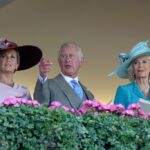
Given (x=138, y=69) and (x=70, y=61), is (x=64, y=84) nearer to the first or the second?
(x=70, y=61)

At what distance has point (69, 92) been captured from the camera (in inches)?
187

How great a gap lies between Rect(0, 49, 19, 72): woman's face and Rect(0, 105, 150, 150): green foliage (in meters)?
1.37

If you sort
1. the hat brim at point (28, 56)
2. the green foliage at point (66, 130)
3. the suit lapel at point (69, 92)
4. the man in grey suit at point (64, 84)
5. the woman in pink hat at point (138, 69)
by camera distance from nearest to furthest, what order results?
the green foliage at point (66, 130), the man in grey suit at point (64, 84), the suit lapel at point (69, 92), the woman in pink hat at point (138, 69), the hat brim at point (28, 56)

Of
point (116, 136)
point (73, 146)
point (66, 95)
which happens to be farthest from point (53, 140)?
point (66, 95)

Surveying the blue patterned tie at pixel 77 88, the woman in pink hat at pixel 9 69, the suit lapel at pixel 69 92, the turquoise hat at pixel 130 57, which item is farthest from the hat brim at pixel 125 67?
the woman in pink hat at pixel 9 69

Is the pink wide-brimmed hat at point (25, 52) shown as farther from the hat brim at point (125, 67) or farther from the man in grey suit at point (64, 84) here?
the hat brim at point (125, 67)

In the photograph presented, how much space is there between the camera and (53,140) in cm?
351

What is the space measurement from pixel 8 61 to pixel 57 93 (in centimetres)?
54

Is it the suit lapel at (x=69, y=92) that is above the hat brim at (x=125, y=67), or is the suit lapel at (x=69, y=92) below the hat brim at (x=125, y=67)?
below

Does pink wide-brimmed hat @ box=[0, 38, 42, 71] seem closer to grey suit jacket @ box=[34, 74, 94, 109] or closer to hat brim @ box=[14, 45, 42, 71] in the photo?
hat brim @ box=[14, 45, 42, 71]

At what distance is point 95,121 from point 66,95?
1.06 m

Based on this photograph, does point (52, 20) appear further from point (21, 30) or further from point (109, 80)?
point (109, 80)

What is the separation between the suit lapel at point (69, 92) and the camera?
15.4 feet

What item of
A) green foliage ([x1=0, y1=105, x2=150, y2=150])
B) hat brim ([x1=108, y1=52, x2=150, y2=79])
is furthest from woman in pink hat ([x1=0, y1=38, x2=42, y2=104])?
green foliage ([x1=0, y1=105, x2=150, y2=150])
